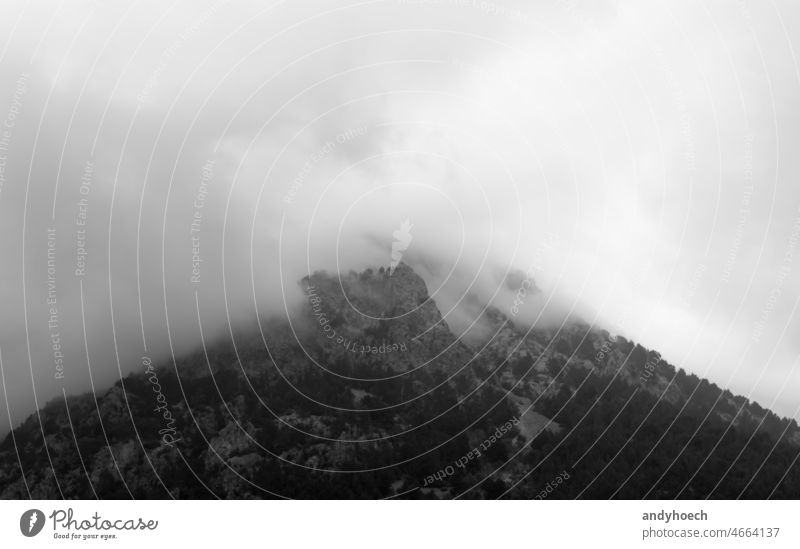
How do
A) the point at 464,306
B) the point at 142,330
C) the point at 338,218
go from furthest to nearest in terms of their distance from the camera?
the point at 464,306 → the point at 338,218 → the point at 142,330
